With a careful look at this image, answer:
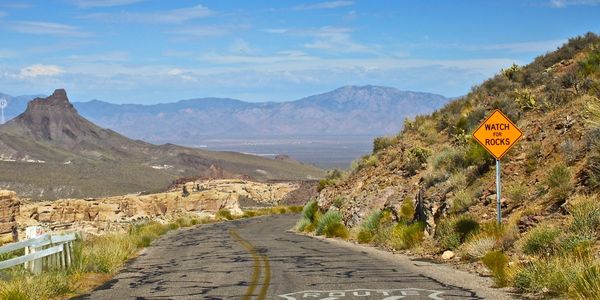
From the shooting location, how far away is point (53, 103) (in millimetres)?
199000

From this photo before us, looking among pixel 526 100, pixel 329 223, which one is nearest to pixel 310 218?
pixel 329 223

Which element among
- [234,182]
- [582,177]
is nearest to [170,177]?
[234,182]

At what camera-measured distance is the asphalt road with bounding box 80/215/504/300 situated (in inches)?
563

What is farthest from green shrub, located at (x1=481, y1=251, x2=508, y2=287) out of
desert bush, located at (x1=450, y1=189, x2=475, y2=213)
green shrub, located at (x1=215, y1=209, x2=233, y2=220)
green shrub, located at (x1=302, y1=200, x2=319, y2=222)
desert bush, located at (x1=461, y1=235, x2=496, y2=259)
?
green shrub, located at (x1=215, y1=209, x2=233, y2=220)

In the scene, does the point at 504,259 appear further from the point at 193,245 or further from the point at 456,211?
the point at 193,245

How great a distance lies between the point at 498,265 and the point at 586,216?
7.33 feet

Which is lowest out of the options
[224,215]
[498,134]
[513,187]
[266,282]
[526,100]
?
[224,215]

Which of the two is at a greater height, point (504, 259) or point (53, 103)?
point (53, 103)

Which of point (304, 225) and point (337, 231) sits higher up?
point (337, 231)

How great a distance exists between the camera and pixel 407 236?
24281 mm

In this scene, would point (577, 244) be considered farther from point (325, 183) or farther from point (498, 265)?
point (325, 183)

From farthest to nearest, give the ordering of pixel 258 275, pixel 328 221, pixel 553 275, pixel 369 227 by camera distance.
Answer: pixel 328 221 < pixel 369 227 < pixel 258 275 < pixel 553 275

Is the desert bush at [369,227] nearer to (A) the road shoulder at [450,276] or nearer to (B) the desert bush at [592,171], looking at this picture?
(A) the road shoulder at [450,276]

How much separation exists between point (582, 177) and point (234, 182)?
267ft
